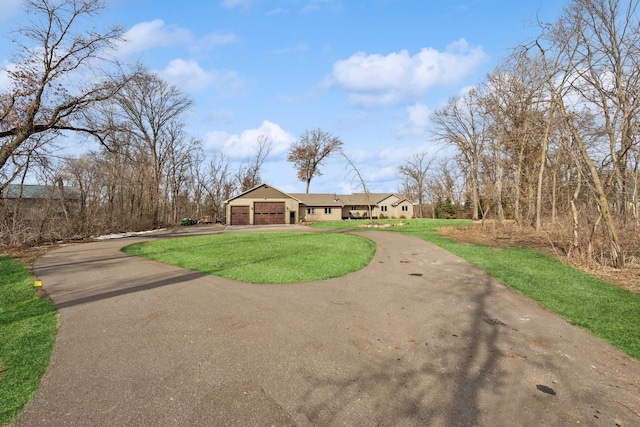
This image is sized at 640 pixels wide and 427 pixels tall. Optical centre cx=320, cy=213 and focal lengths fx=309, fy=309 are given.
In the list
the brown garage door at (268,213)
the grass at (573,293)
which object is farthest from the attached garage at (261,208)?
the grass at (573,293)

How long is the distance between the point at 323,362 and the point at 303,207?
4376cm

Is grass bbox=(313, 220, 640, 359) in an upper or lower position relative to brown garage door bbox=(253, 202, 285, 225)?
lower

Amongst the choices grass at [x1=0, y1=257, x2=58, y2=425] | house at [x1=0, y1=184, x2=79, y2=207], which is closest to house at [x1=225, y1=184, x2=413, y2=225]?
house at [x1=0, y1=184, x2=79, y2=207]

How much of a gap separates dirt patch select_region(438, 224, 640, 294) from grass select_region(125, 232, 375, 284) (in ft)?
21.4

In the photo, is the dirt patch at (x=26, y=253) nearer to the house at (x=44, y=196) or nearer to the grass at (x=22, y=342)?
the house at (x=44, y=196)

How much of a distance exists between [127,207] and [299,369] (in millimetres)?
29744

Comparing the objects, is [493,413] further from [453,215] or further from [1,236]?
[453,215]

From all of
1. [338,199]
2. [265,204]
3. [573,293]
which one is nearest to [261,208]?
[265,204]

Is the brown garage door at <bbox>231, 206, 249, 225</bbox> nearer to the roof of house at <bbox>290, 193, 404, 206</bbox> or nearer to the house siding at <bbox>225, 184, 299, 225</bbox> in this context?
the house siding at <bbox>225, 184, 299, 225</bbox>

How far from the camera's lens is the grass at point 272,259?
8.50 m

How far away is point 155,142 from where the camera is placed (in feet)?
125

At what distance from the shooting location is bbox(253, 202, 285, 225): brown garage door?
37812 millimetres

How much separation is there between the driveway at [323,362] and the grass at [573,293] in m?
0.39

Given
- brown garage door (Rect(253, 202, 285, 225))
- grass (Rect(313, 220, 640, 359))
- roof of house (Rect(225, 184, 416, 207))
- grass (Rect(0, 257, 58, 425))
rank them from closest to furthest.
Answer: grass (Rect(0, 257, 58, 425)) → grass (Rect(313, 220, 640, 359)) → brown garage door (Rect(253, 202, 285, 225)) → roof of house (Rect(225, 184, 416, 207))
